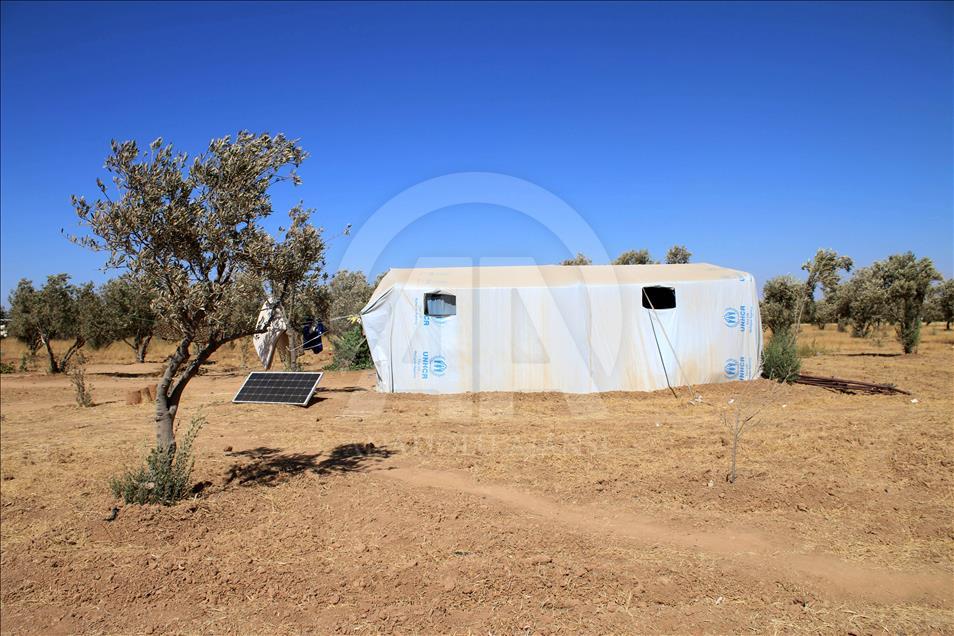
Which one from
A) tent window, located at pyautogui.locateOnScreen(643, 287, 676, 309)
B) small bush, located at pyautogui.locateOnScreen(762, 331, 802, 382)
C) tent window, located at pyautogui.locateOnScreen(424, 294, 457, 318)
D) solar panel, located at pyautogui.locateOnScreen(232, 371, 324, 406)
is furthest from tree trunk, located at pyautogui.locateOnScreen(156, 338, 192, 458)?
small bush, located at pyautogui.locateOnScreen(762, 331, 802, 382)

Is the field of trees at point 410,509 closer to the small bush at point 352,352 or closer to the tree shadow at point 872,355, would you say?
the small bush at point 352,352

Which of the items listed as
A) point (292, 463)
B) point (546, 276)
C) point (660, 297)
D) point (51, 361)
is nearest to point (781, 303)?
point (660, 297)

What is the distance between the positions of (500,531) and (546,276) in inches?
423

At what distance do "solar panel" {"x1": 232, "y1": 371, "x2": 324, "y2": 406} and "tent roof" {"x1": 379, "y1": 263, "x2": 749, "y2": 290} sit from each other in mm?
3382

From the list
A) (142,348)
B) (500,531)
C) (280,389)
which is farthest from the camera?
(142,348)

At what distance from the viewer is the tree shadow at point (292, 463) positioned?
7793mm

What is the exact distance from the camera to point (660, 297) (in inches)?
609

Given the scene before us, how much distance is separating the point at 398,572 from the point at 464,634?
3.56 ft

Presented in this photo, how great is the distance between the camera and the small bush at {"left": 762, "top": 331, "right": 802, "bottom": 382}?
14969 mm

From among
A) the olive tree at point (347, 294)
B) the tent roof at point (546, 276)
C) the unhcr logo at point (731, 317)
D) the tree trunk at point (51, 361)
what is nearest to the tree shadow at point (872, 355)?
the tent roof at point (546, 276)

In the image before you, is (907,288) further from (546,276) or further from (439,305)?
(439,305)

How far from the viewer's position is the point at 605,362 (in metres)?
14.7

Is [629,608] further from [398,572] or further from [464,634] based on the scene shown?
[398,572]

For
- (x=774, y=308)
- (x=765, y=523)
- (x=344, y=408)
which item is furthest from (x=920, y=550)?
(x=774, y=308)
